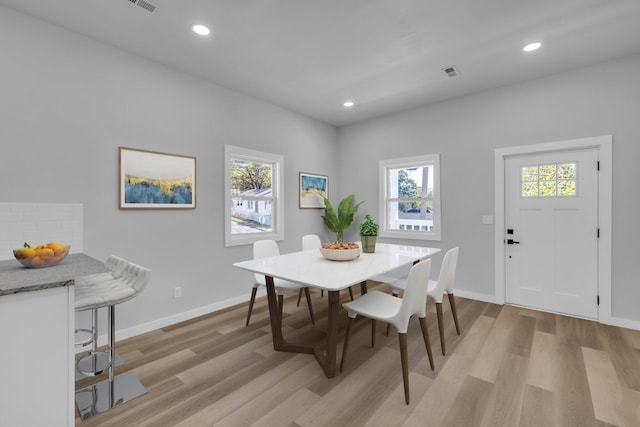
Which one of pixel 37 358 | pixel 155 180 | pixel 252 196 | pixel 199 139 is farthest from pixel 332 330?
pixel 199 139

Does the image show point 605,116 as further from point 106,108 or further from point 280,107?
point 106,108

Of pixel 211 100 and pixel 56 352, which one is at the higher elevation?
pixel 211 100

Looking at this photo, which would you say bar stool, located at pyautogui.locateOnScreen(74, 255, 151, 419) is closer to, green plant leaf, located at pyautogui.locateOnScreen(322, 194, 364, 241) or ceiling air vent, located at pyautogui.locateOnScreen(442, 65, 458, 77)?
green plant leaf, located at pyautogui.locateOnScreen(322, 194, 364, 241)

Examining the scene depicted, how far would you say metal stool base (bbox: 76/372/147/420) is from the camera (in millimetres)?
1799

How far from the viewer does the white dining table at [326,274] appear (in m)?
1.94

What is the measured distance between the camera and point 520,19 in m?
2.33

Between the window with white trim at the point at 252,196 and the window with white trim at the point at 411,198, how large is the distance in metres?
1.70

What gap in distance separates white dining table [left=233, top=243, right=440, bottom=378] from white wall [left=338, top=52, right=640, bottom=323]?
1.44 meters

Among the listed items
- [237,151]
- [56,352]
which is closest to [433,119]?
[237,151]

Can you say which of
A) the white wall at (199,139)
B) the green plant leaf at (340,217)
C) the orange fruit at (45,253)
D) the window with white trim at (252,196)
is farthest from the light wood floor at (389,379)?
the green plant leaf at (340,217)

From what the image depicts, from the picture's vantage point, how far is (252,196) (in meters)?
3.98

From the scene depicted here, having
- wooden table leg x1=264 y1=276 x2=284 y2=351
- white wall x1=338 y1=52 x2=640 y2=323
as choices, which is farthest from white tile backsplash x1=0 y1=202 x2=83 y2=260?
white wall x1=338 y1=52 x2=640 y2=323

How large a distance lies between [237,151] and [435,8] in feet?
8.33

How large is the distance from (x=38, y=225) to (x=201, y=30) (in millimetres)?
2057
